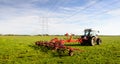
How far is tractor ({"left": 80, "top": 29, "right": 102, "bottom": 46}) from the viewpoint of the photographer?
80.9 ft

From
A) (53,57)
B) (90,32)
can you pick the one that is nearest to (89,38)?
(90,32)

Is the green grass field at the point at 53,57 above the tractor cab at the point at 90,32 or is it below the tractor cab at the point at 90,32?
below

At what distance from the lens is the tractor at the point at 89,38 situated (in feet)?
80.9

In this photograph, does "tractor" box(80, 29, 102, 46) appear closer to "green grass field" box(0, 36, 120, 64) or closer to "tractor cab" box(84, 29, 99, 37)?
"tractor cab" box(84, 29, 99, 37)

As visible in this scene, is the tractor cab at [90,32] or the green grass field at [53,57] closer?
the green grass field at [53,57]

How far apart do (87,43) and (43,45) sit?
6897mm

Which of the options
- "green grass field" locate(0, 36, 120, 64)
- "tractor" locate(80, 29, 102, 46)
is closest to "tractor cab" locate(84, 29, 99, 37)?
"tractor" locate(80, 29, 102, 46)

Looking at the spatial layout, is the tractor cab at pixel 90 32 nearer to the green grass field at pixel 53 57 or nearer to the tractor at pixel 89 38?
the tractor at pixel 89 38

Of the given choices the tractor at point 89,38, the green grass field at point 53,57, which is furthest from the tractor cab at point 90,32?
the green grass field at point 53,57

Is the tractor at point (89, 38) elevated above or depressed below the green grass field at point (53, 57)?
above

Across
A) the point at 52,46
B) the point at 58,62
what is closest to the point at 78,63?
the point at 58,62

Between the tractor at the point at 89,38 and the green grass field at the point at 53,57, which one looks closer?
the green grass field at the point at 53,57

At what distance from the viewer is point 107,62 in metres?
12.4

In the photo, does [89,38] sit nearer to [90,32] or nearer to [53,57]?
[90,32]
